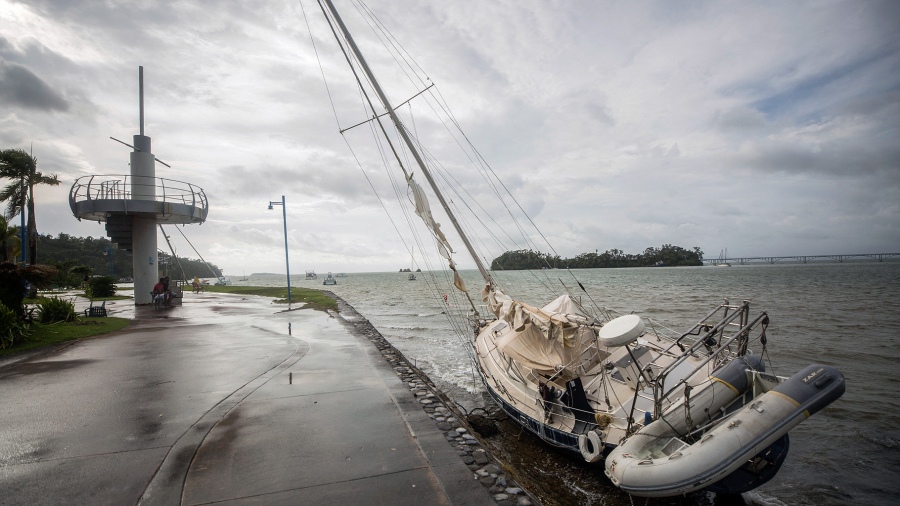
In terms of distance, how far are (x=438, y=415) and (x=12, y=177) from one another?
35.9 meters

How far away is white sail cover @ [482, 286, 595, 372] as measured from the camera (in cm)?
827

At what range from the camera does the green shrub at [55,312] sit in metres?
16.1

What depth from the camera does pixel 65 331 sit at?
47.7ft

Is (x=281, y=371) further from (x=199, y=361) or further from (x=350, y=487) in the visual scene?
(x=350, y=487)

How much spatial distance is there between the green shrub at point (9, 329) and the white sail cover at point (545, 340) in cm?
1399

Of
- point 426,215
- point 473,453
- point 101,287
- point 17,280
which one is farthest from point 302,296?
point 473,453

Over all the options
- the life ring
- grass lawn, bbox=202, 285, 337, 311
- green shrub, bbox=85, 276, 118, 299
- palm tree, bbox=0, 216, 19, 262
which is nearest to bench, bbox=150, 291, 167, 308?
palm tree, bbox=0, 216, 19, 262

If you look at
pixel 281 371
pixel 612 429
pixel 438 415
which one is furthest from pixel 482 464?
pixel 281 371

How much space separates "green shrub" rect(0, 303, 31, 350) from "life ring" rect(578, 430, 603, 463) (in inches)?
608

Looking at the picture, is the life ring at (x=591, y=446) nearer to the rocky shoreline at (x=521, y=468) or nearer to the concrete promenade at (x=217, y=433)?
the rocky shoreline at (x=521, y=468)

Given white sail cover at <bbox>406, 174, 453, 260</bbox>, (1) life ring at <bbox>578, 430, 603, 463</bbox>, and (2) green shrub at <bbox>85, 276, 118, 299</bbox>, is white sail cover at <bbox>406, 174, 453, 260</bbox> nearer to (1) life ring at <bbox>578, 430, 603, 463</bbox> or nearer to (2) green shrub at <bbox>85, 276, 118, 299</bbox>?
(1) life ring at <bbox>578, 430, 603, 463</bbox>

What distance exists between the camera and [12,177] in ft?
91.8

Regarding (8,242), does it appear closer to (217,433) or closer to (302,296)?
(217,433)

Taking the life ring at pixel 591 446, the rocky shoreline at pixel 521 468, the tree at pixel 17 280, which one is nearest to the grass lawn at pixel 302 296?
the tree at pixel 17 280
